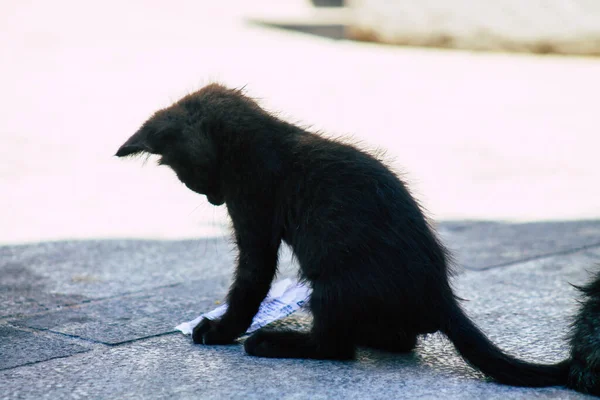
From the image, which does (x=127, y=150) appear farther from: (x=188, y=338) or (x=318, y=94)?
(x=318, y=94)

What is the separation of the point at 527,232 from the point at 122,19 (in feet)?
29.1

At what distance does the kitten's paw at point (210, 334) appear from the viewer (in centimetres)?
341

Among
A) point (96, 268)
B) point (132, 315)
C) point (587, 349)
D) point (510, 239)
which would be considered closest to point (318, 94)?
point (510, 239)

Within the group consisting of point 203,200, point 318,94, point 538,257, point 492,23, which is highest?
point 492,23

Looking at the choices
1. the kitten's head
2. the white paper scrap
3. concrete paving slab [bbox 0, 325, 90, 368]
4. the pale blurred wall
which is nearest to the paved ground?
concrete paving slab [bbox 0, 325, 90, 368]

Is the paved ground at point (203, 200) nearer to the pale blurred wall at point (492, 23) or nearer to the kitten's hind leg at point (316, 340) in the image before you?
the kitten's hind leg at point (316, 340)

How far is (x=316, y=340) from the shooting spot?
3172mm

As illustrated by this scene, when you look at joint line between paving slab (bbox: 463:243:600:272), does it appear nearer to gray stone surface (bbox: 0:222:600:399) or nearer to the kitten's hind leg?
gray stone surface (bbox: 0:222:600:399)

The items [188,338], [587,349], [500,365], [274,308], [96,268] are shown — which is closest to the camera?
[587,349]

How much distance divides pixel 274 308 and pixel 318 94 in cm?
671

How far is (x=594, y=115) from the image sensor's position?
31.1ft

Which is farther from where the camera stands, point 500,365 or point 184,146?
point 184,146

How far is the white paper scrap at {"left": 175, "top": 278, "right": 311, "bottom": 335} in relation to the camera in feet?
11.7

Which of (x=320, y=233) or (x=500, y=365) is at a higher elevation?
(x=320, y=233)
